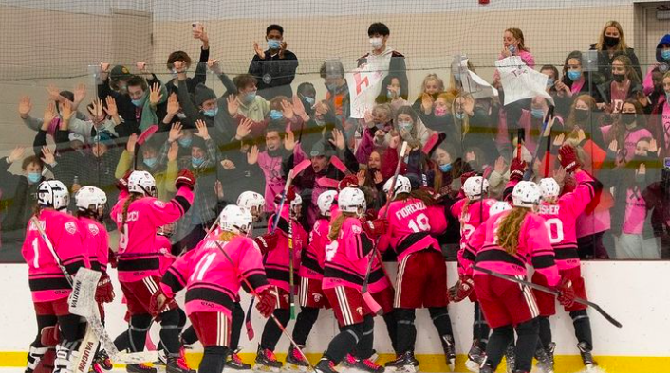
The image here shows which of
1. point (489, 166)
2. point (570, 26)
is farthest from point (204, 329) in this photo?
point (570, 26)

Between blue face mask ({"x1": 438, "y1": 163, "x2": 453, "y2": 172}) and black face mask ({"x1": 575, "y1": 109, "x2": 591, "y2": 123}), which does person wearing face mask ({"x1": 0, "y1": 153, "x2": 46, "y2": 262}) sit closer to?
blue face mask ({"x1": 438, "y1": 163, "x2": 453, "y2": 172})

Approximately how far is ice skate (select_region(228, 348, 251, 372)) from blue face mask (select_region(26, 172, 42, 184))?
189cm

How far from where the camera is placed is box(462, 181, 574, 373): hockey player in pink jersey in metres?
8.17

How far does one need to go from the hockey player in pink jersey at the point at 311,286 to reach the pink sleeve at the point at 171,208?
0.87 meters

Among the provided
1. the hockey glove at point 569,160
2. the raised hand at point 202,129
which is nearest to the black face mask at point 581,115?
the hockey glove at point 569,160

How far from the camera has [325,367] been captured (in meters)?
8.77

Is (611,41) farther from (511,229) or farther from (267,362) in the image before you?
(267,362)

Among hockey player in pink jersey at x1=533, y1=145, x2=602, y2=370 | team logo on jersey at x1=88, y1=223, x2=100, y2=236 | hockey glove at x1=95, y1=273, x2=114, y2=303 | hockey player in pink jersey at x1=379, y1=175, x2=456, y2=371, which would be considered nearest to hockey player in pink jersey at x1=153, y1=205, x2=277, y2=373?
hockey glove at x1=95, y1=273, x2=114, y2=303

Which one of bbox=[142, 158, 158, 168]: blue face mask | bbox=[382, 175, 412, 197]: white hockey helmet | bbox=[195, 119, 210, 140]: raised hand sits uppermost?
bbox=[195, 119, 210, 140]: raised hand

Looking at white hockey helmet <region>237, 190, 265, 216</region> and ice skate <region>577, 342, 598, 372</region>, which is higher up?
white hockey helmet <region>237, 190, 265, 216</region>

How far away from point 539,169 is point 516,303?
1.37 metres

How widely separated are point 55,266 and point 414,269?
228 cm

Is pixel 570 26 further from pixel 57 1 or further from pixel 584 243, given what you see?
pixel 57 1

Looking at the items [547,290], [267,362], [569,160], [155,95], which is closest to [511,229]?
[547,290]
